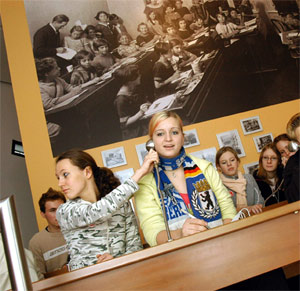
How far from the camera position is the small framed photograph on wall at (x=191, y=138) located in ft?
15.4

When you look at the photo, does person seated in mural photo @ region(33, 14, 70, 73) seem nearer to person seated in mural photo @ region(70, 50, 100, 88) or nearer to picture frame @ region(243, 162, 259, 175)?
person seated in mural photo @ region(70, 50, 100, 88)

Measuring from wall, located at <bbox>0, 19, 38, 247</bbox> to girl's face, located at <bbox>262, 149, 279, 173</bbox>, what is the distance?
374 cm

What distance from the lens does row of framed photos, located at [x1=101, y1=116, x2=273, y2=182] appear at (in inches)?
177

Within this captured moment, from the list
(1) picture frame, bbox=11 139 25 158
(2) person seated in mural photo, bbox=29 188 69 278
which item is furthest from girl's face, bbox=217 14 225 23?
(1) picture frame, bbox=11 139 25 158

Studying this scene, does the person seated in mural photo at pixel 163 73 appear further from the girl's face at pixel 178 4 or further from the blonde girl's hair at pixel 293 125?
the blonde girl's hair at pixel 293 125

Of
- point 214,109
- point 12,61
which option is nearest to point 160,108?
point 214,109

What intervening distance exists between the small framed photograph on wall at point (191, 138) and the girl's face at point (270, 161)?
34.1 inches

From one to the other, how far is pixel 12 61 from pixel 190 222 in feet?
12.1

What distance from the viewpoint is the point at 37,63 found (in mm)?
4652

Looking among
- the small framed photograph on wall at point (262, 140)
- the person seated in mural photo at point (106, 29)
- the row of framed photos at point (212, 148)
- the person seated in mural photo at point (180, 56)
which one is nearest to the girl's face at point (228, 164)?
the row of framed photos at point (212, 148)

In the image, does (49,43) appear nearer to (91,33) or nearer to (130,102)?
(91,33)

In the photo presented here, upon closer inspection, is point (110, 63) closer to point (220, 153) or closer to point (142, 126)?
point (142, 126)

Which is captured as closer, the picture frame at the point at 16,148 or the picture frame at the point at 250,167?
the picture frame at the point at 250,167

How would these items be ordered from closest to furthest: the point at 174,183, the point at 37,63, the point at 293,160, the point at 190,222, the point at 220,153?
1. the point at 190,222
2. the point at 174,183
3. the point at 293,160
4. the point at 220,153
5. the point at 37,63
